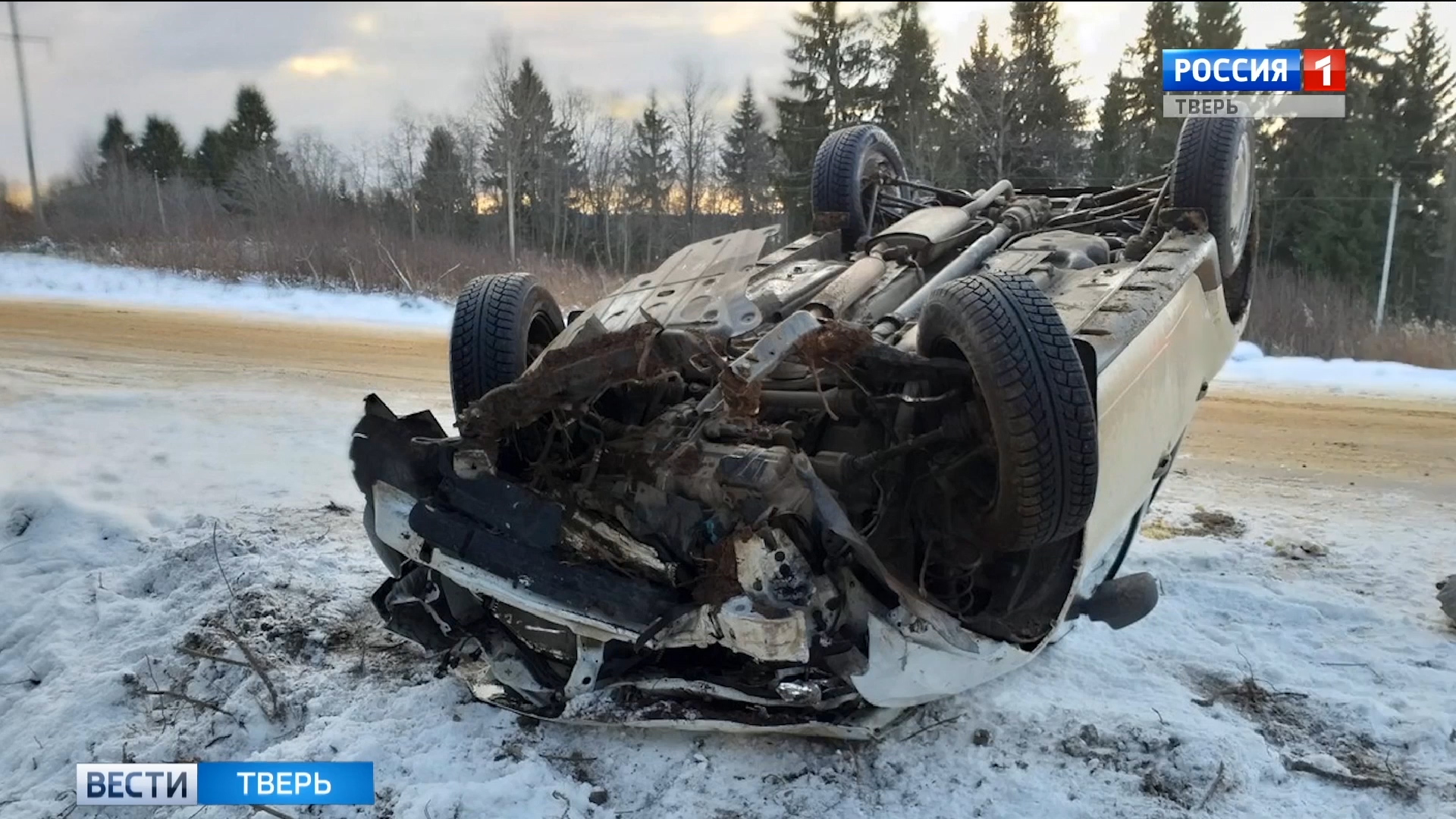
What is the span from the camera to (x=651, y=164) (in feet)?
88.3

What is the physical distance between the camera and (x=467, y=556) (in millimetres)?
3053

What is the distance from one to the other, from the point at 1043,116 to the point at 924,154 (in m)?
2.20

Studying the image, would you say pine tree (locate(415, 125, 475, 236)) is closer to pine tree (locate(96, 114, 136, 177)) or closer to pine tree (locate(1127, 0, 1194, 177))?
pine tree (locate(96, 114, 136, 177))

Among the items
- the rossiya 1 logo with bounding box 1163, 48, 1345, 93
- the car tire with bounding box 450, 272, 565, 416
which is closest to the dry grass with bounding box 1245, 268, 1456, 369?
the rossiya 1 logo with bounding box 1163, 48, 1345, 93

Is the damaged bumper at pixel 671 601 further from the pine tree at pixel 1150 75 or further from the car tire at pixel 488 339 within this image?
the pine tree at pixel 1150 75

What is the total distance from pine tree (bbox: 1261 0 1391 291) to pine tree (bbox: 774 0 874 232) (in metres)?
7.93

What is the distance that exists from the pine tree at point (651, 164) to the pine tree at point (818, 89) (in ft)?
19.4

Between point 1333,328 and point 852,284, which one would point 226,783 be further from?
point 1333,328

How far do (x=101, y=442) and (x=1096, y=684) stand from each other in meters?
6.17

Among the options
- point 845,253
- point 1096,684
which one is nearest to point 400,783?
point 1096,684

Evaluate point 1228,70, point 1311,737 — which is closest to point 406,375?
point 1228,70

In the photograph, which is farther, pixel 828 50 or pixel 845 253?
pixel 828 50

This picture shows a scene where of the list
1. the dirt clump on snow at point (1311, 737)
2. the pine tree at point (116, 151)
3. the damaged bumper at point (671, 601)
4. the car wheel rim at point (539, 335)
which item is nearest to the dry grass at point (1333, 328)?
the dirt clump on snow at point (1311, 737)

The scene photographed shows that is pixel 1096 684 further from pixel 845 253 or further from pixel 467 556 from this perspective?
pixel 845 253
